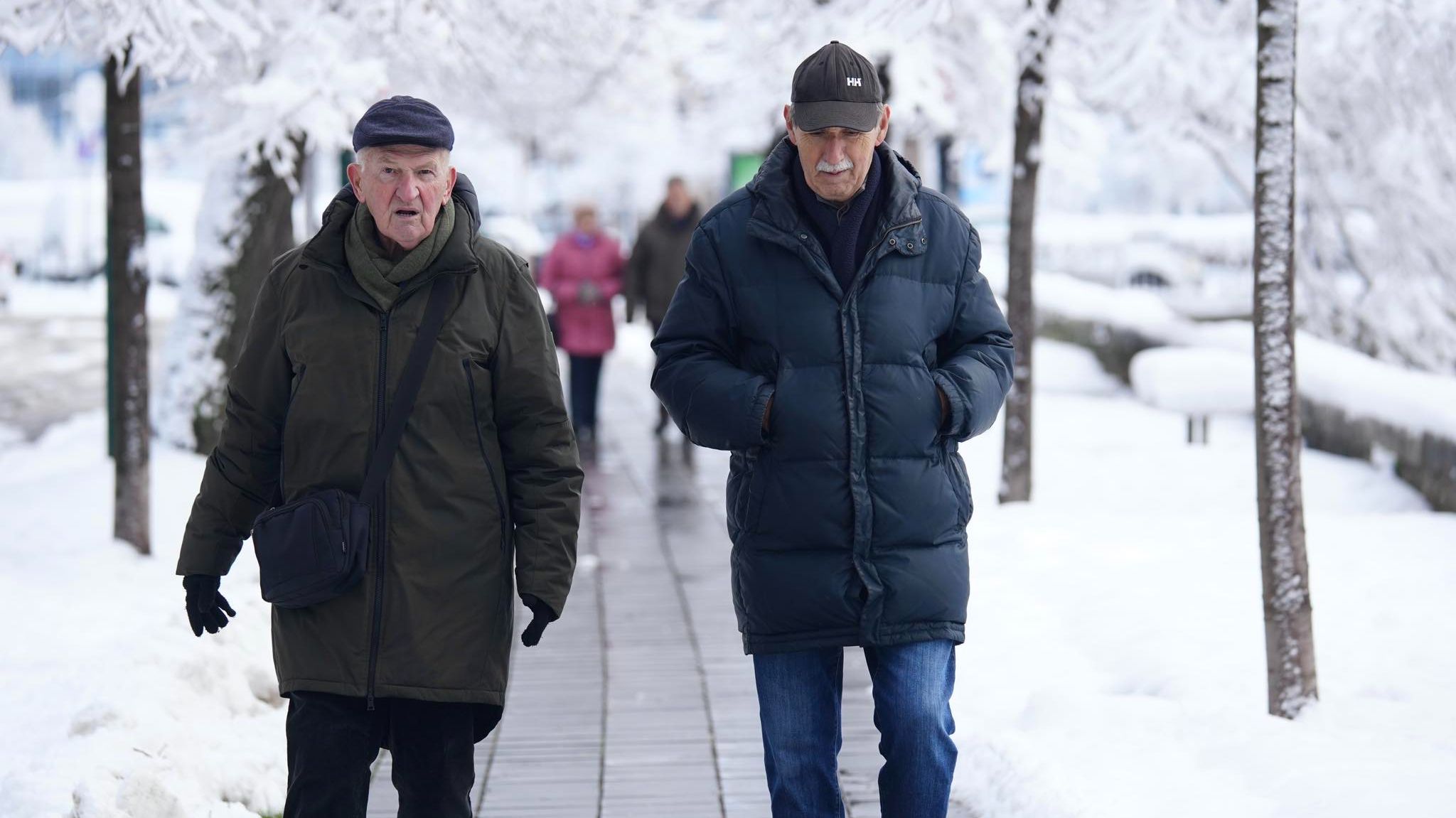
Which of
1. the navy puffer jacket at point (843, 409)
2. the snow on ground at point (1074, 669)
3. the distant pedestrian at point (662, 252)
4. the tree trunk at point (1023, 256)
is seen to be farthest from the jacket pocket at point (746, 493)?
the distant pedestrian at point (662, 252)

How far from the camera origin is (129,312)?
306 inches

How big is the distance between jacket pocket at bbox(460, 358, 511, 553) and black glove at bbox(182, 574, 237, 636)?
0.58 metres

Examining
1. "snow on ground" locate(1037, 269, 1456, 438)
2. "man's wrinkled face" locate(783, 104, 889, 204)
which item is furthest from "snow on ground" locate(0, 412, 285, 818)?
"snow on ground" locate(1037, 269, 1456, 438)

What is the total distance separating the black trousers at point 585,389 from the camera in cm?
1335

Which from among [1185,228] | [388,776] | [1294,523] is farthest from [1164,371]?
[1185,228]

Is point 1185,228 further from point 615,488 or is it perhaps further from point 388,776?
point 388,776

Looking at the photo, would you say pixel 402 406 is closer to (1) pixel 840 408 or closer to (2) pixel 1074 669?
(1) pixel 840 408

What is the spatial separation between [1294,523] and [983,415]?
2.00 meters

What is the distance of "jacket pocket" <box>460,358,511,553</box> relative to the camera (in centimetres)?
366

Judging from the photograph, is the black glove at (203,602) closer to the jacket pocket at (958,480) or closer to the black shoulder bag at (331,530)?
the black shoulder bag at (331,530)

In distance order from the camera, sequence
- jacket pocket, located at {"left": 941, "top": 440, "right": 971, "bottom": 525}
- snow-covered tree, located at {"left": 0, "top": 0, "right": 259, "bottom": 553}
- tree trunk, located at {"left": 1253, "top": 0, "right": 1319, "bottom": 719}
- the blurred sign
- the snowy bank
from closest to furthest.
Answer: jacket pocket, located at {"left": 941, "top": 440, "right": 971, "bottom": 525}
tree trunk, located at {"left": 1253, "top": 0, "right": 1319, "bottom": 719}
snow-covered tree, located at {"left": 0, "top": 0, "right": 259, "bottom": 553}
the snowy bank
the blurred sign

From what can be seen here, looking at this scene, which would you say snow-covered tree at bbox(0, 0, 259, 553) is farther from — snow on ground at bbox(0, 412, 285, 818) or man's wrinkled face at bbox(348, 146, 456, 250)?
man's wrinkled face at bbox(348, 146, 456, 250)


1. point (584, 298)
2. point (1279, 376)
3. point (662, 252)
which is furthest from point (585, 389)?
point (1279, 376)

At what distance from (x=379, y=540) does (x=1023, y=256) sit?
19.5 feet
